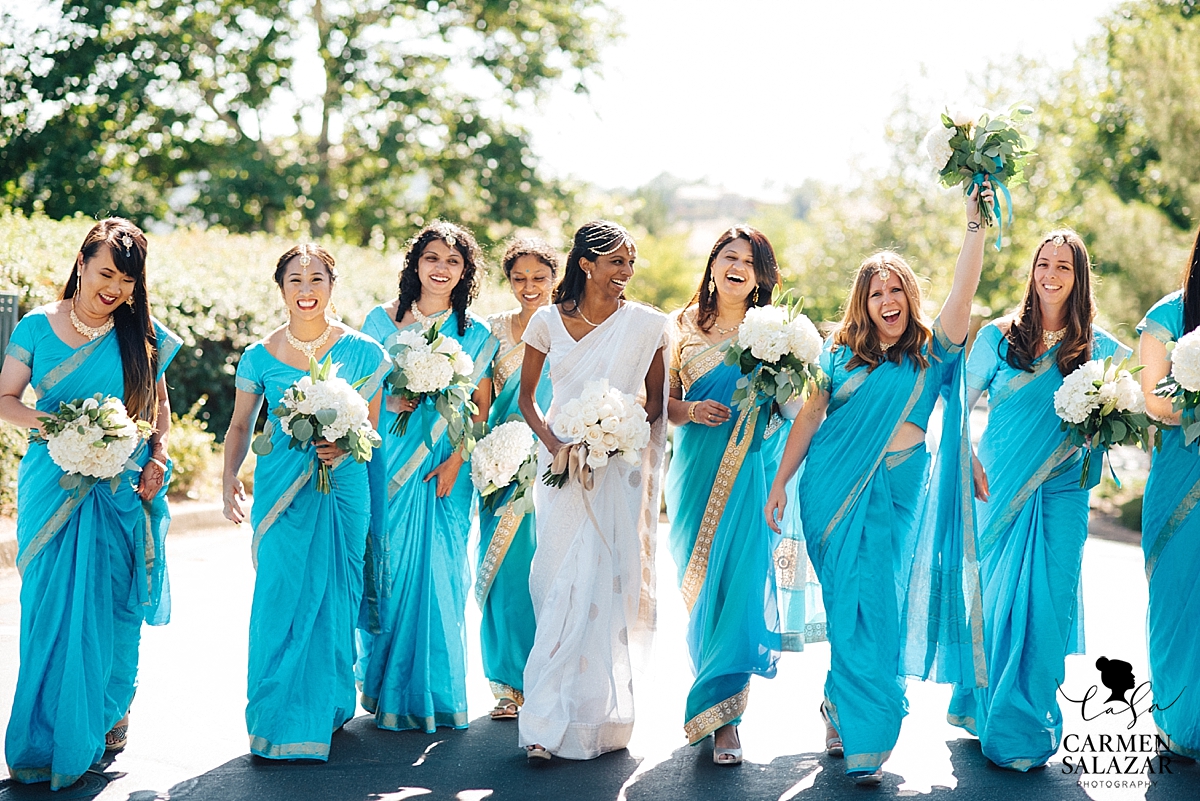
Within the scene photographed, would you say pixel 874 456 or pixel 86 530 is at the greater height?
pixel 874 456

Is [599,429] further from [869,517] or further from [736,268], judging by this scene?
[869,517]

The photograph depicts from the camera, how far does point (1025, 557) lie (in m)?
5.55

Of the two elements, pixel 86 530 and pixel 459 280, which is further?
pixel 459 280

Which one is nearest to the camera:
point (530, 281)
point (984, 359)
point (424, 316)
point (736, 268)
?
point (736, 268)

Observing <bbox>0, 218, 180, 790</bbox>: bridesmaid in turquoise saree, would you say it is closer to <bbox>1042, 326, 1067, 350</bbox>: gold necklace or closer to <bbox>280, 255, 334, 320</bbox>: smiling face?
<bbox>280, 255, 334, 320</bbox>: smiling face

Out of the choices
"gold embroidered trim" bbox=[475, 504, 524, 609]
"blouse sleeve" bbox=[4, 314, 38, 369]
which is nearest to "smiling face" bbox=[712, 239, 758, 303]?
Answer: "gold embroidered trim" bbox=[475, 504, 524, 609]

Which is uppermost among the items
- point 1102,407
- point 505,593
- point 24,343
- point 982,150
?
point 982,150

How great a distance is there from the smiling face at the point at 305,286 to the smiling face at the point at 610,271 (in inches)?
47.6

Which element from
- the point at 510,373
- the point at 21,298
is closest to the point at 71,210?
the point at 21,298

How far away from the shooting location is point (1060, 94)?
30.9m

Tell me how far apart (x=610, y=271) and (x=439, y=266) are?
3.98 feet

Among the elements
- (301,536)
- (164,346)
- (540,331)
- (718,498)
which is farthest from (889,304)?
(164,346)

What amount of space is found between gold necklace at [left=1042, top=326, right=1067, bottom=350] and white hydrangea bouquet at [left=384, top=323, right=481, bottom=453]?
2762 mm

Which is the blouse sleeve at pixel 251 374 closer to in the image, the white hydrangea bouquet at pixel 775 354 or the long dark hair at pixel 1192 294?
the white hydrangea bouquet at pixel 775 354
